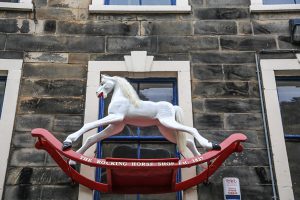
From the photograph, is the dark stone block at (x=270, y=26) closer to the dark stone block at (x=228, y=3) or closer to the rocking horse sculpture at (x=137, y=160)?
the dark stone block at (x=228, y=3)

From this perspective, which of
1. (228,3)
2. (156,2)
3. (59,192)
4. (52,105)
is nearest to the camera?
(59,192)

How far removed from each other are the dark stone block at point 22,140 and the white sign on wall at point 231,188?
8.86 feet

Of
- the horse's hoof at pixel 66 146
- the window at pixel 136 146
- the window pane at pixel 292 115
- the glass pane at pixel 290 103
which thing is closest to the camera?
the horse's hoof at pixel 66 146

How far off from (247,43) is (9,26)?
151 inches

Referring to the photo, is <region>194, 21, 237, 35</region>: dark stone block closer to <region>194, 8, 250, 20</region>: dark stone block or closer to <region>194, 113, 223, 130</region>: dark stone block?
<region>194, 8, 250, 20</region>: dark stone block

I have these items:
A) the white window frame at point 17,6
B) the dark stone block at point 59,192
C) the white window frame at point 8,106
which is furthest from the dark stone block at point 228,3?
the dark stone block at point 59,192

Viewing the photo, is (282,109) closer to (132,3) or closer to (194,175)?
(194,175)

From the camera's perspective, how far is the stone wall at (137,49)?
656 cm

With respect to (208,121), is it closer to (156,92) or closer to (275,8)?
(156,92)

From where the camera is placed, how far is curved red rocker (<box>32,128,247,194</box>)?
5.65 meters

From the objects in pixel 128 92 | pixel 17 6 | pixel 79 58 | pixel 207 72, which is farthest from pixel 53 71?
pixel 207 72

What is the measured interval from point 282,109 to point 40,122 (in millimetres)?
3542

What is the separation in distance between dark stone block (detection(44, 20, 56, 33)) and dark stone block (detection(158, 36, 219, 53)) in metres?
1.72

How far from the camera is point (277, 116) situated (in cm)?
693
